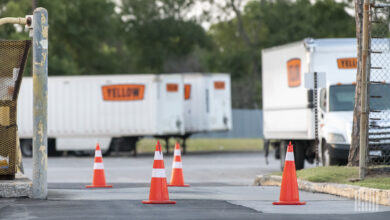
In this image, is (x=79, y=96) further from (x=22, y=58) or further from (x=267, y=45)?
(x=267, y=45)

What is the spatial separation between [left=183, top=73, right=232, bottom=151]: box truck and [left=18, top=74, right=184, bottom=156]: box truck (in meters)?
2.35

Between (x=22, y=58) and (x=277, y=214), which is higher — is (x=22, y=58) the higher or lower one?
the higher one

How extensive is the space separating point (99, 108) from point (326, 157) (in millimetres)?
16370

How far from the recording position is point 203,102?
125ft

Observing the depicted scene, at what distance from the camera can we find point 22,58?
Answer: 13352mm

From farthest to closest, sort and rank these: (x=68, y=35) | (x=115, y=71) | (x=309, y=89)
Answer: (x=115, y=71) < (x=68, y=35) < (x=309, y=89)

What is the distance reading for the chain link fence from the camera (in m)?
15.2

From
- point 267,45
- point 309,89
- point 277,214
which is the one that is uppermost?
point 267,45

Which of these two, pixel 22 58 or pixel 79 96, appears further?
pixel 79 96

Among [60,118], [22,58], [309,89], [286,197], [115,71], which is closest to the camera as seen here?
[286,197]

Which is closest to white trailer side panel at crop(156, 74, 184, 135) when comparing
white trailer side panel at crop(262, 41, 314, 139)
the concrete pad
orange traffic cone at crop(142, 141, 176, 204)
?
white trailer side panel at crop(262, 41, 314, 139)

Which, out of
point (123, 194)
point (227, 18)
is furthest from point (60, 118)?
point (227, 18)

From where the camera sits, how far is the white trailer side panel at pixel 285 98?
22125 mm

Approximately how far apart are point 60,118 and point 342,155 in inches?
699
